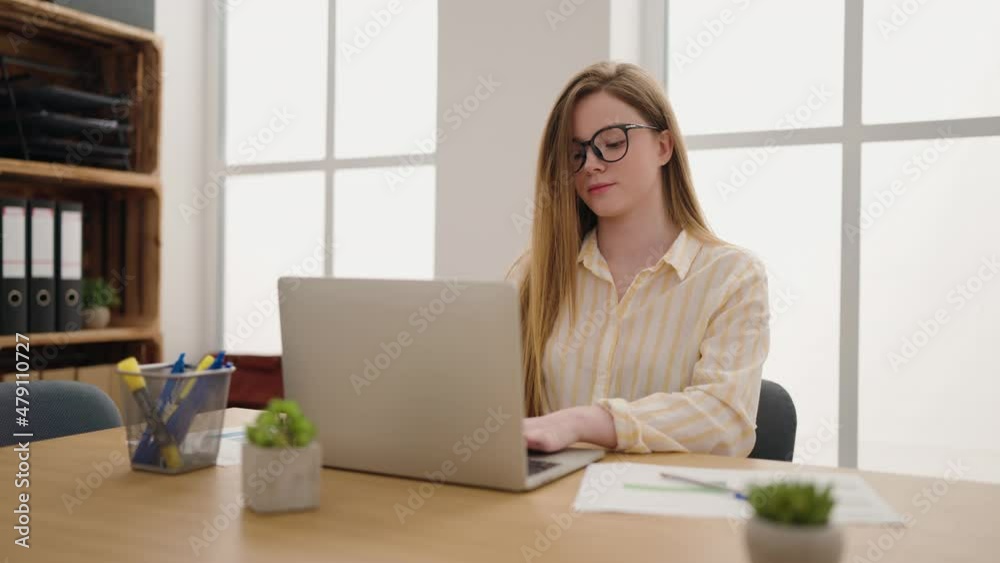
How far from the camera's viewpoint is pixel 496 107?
2.89 m

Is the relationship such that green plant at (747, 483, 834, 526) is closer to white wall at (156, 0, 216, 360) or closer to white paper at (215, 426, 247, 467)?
white paper at (215, 426, 247, 467)

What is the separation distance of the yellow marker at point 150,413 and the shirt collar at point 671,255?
93 centimetres

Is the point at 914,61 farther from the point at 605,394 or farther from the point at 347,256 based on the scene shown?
the point at 347,256

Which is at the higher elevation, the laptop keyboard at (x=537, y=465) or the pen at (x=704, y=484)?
the pen at (x=704, y=484)

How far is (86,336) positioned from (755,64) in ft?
7.72

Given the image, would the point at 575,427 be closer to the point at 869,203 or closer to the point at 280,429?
the point at 280,429

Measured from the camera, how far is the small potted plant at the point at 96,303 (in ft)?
9.82

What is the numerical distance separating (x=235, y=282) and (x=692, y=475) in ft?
9.79

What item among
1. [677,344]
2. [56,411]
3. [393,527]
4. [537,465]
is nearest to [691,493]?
[537,465]

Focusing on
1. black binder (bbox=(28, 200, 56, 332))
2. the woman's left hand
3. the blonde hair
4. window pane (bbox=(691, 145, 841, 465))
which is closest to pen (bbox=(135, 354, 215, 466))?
the woman's left hand

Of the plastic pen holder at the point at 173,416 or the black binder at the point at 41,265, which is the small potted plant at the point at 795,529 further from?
the black binder at the point at 41,265

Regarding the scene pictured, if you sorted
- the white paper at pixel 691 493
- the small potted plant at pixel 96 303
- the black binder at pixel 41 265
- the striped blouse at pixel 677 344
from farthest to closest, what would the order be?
the small potted plant at pixel 96 303
the black binder at pixel 41 265
the striped blouse at pixel 677 344
the white paper at pixel 691 493

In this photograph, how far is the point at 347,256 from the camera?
3.48m

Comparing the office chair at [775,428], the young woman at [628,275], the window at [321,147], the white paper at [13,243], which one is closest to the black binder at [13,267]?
the white paper at [13,243]
